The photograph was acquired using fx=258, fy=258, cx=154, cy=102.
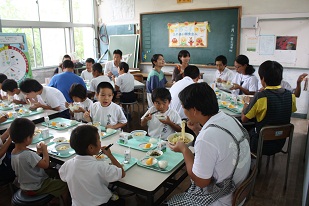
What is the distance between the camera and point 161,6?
21.8 feet

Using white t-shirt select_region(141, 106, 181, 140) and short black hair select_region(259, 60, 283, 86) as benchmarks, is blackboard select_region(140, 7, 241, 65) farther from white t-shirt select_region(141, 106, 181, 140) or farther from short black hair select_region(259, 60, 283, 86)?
white t-shirt select_region(141, 106, 181, 140)

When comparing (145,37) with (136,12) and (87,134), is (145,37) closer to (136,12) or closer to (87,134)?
(136,12)

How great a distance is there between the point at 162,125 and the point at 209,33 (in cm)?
395

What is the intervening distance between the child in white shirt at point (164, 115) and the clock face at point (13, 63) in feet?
12.2

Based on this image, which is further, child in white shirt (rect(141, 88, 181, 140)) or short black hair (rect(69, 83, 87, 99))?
short black hair (rect(69, 83, 87, 99))

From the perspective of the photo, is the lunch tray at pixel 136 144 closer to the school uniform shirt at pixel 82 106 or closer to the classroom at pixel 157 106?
the classroom at pixel 157 106

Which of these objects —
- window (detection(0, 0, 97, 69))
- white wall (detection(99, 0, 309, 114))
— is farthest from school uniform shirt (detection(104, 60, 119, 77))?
white wall (detection(99, 0, 309, 114))

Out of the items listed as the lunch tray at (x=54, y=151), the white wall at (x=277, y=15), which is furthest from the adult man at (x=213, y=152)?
the white wall at (x=277, y=15)

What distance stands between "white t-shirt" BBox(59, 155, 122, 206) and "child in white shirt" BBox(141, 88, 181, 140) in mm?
1077

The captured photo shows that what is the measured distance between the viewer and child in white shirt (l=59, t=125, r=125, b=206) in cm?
170

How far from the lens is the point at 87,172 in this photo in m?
1.70

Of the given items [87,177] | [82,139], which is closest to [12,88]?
[82,139]

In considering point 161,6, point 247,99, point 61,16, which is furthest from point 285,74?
point 61,16

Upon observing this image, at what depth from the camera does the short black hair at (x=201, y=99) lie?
5.12 ft
